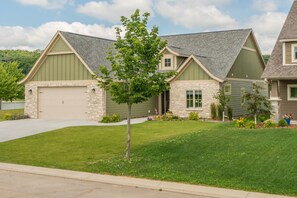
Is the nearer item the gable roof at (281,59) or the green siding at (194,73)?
the gable roof at (281,59)

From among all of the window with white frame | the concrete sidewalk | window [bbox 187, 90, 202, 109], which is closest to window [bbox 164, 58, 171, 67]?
window [bbox 187, 90, 202, 109]

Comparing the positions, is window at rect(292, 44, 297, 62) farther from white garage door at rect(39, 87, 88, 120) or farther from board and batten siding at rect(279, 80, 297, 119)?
white garage door at rect(39, 87, 88, 120)

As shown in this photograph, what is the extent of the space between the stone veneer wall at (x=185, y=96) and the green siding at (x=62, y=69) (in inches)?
265

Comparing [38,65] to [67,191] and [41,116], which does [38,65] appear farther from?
[67,191]

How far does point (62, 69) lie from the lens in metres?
29.7

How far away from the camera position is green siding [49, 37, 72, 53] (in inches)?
1149

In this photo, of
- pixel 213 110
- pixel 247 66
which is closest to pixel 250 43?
pixel 247 66

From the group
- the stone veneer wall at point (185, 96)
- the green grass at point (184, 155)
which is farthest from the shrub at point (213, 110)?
the green grass at point (184, 155)

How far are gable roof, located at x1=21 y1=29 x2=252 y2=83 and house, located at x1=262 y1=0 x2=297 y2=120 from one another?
4737 mm

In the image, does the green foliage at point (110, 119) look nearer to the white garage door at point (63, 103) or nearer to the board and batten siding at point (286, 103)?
the white garage door at point (63, 103)

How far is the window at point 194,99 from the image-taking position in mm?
28656

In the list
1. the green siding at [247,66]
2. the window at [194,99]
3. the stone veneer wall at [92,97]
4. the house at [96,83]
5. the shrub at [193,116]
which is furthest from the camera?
the green siding at [247,66]

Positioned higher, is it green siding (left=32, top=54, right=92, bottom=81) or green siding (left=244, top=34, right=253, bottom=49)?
green siding (left=244, top=34, right=253, bottom=49)

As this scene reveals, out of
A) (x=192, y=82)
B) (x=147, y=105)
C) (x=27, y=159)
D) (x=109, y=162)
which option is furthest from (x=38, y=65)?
(x=109, y=162)
